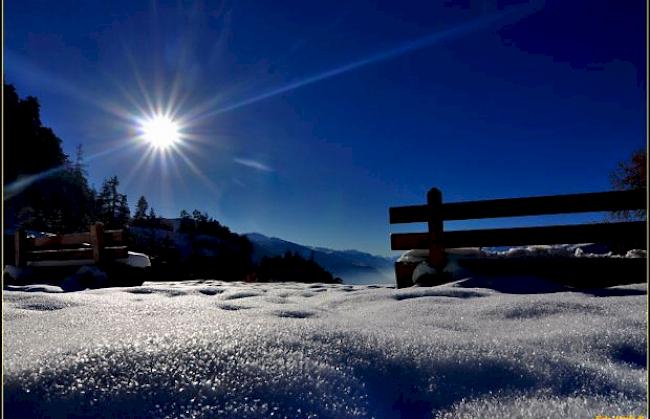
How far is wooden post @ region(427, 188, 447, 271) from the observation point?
184 inches

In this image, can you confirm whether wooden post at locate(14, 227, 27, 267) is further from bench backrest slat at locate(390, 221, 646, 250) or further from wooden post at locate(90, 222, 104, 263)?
bench backrest slat at locate(390, 221, 646, 250)

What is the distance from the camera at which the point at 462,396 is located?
1018 mm

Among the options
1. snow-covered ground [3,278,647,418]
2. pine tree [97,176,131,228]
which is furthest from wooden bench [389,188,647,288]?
pine tree [97,176,131,228]

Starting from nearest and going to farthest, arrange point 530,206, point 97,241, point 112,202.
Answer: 1. point 530,206
2. point 97,241
3. point 112,202

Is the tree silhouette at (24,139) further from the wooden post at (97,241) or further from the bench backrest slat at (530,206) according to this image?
Answer: the bench backrest slat at (530,206)

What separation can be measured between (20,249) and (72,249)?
185 centimetres

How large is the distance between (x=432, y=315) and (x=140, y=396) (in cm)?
165

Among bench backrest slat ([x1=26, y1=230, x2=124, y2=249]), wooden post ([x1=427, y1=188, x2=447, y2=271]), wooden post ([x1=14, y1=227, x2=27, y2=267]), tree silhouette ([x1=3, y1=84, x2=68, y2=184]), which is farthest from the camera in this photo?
tree silhouette ([x1=3, y1=84, x2=68, y2=184])

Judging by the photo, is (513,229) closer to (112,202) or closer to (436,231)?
(436,231)

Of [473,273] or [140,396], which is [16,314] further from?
[473,273]

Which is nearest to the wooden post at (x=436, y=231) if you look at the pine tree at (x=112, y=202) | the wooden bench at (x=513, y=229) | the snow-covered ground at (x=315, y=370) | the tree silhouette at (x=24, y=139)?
the wooden bench at (x=513, y=229)

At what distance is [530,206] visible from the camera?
427 cm

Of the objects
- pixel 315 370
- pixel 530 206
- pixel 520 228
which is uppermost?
pixel 530 206

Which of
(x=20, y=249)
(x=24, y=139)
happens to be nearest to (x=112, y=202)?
(x=24, y=139)
